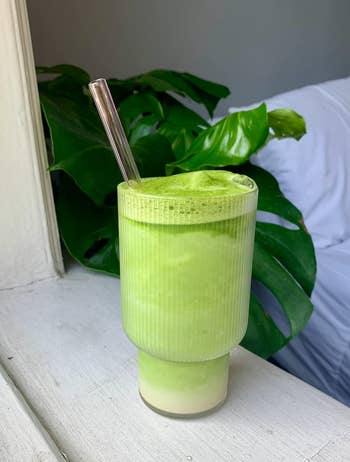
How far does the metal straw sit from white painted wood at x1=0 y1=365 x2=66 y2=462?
8.3 inches

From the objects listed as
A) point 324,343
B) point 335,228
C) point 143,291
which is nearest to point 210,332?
point 143,291

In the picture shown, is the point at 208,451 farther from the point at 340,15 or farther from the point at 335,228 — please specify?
the point at 340,15

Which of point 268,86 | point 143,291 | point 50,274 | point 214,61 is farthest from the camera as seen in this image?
point 268,86

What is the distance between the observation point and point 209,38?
125 cm

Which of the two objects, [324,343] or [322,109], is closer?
[324,343]

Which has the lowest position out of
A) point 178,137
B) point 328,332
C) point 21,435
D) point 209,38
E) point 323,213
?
point 328,332

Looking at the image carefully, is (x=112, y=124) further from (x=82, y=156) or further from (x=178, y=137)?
(x=178, y=137)

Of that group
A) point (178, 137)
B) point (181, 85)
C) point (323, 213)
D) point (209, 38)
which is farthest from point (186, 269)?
point (209, 38)

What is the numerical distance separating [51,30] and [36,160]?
55 centimetres

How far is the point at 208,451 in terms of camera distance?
338 mm

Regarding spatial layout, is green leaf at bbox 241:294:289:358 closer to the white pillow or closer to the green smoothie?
the green smoothie

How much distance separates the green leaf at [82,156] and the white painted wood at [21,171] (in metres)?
0.03

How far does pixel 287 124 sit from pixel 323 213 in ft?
1.46

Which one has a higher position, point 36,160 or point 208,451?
point 36,160
